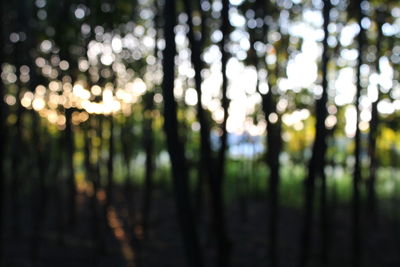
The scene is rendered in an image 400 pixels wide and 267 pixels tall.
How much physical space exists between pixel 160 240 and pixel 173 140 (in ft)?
17.6

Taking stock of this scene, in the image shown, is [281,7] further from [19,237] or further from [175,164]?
[19,237]

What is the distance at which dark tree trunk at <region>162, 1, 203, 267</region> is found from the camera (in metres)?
3.32

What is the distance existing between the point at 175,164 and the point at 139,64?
337 cm

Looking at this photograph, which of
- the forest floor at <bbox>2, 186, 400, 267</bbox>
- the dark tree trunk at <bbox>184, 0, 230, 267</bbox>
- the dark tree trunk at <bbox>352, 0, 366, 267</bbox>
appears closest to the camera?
the dark tree trunk at <bbox>184, 0, 230, 267</bbox>

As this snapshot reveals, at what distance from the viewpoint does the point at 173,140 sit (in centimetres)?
331

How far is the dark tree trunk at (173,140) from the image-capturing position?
3.32m

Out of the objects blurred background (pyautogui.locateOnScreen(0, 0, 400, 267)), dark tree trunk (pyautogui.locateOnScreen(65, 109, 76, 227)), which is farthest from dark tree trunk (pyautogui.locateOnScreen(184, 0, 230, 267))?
dark tree trunk (pyautogui.locateOnScreen(65, 109, 76, 227))

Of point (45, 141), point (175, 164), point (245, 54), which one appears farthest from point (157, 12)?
point (175, 164)

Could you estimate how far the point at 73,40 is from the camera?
16.1 ft

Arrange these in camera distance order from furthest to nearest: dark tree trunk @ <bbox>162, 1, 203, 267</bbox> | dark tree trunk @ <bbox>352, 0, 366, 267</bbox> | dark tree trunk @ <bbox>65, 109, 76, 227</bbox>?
dark tree trunk @ <bbox>65, 109, 76, 227</bbox> → dark tree trunk @ <bbox>352, 0, 366, 267</bbox> → dark tree trunk @ <bbox>162, 1, 203, 267</bbox>

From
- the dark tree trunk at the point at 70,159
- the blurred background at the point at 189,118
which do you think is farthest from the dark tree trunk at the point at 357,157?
the dark tree trunk at the point at 70,159

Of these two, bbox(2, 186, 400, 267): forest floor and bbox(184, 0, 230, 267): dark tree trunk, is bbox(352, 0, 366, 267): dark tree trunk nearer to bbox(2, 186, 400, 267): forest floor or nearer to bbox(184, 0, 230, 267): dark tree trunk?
bbox(2, 186, 400, 267): forest floor

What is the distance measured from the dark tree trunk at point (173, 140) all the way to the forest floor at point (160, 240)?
243cm

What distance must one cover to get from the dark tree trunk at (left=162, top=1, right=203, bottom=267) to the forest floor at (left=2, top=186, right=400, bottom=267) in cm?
243
